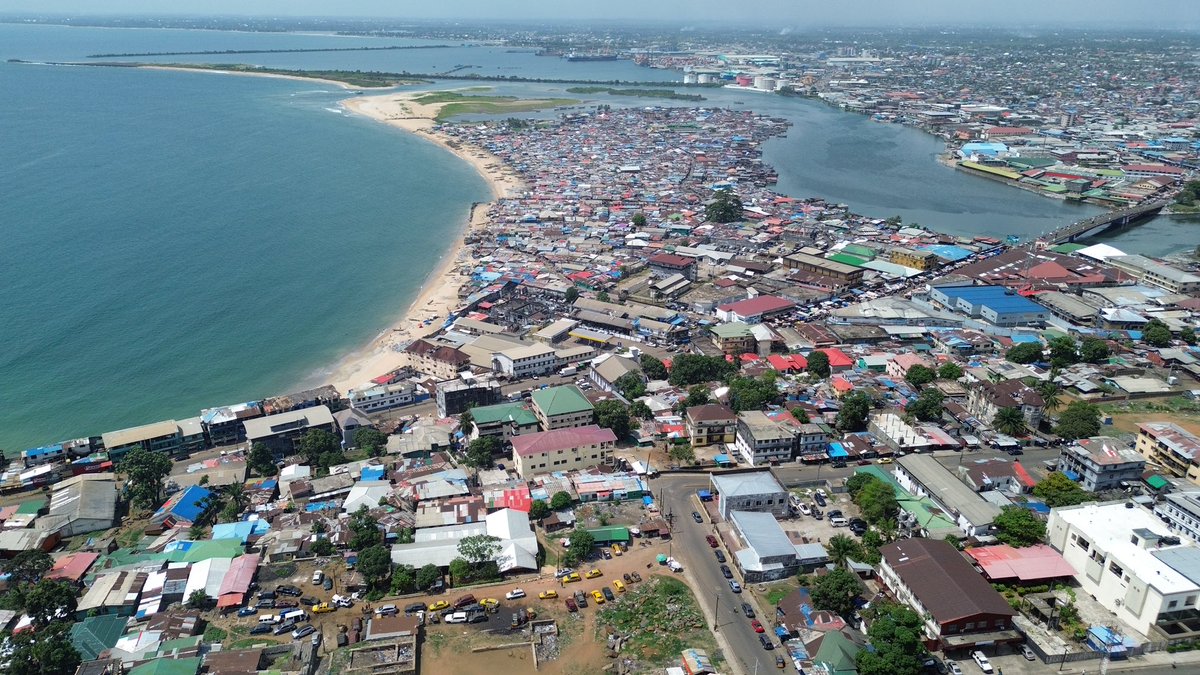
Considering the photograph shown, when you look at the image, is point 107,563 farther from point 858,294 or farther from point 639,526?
point 858,294

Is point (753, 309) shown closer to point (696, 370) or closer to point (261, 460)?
point (696, 370)

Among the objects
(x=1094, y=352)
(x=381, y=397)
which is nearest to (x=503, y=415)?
(x=381, y=397)

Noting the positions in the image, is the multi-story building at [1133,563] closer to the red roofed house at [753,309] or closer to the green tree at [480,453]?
the green tree at [480,453]

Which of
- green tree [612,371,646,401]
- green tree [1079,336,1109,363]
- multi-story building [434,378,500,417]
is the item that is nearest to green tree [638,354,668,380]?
green tree [612,371,646,401]

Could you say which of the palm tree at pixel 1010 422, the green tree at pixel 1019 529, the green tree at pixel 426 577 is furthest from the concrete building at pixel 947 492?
the green tree at pixel 426 577

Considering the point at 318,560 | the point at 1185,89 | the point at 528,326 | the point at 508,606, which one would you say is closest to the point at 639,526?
the point at 508,606

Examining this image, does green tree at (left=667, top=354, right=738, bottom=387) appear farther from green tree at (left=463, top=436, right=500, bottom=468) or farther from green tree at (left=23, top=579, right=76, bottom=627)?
green tree at (left=23, top=579, right=76, bottom=627)
